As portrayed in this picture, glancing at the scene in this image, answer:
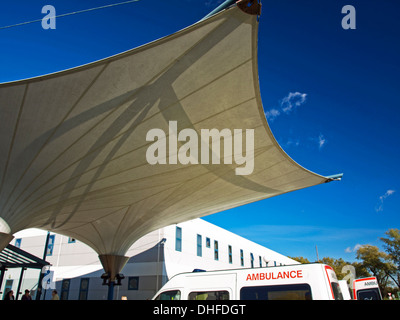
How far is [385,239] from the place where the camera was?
45.3m

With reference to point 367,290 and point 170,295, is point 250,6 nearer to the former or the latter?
point 170,295

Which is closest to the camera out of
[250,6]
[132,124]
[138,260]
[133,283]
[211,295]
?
[250,6]

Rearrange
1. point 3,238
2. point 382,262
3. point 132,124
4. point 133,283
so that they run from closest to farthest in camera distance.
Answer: point 132,124, point 3,238, point 133,283, point 382,262

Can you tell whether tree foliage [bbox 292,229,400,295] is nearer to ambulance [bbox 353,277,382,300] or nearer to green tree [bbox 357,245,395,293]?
green tree [bbox 357,245,395,293]

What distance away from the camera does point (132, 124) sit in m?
8.55

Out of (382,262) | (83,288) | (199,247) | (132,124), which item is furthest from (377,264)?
(132,124)

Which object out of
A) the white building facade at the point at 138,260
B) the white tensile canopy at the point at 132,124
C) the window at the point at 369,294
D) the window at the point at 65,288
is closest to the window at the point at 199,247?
the white building facade at the point at 138,260

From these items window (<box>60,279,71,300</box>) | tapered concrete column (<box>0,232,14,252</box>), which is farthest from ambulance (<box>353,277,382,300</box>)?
window (<box>60,279,71,300</box>)

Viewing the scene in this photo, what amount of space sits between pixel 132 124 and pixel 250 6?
4.54 metres

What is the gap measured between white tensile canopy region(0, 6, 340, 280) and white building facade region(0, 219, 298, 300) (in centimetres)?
961

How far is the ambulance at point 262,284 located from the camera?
548 centimetres

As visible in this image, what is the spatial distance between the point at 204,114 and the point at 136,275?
18146mm

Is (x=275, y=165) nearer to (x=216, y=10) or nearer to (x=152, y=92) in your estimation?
(x=152, y=92)

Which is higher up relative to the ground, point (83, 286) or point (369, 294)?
point (83, 286)
